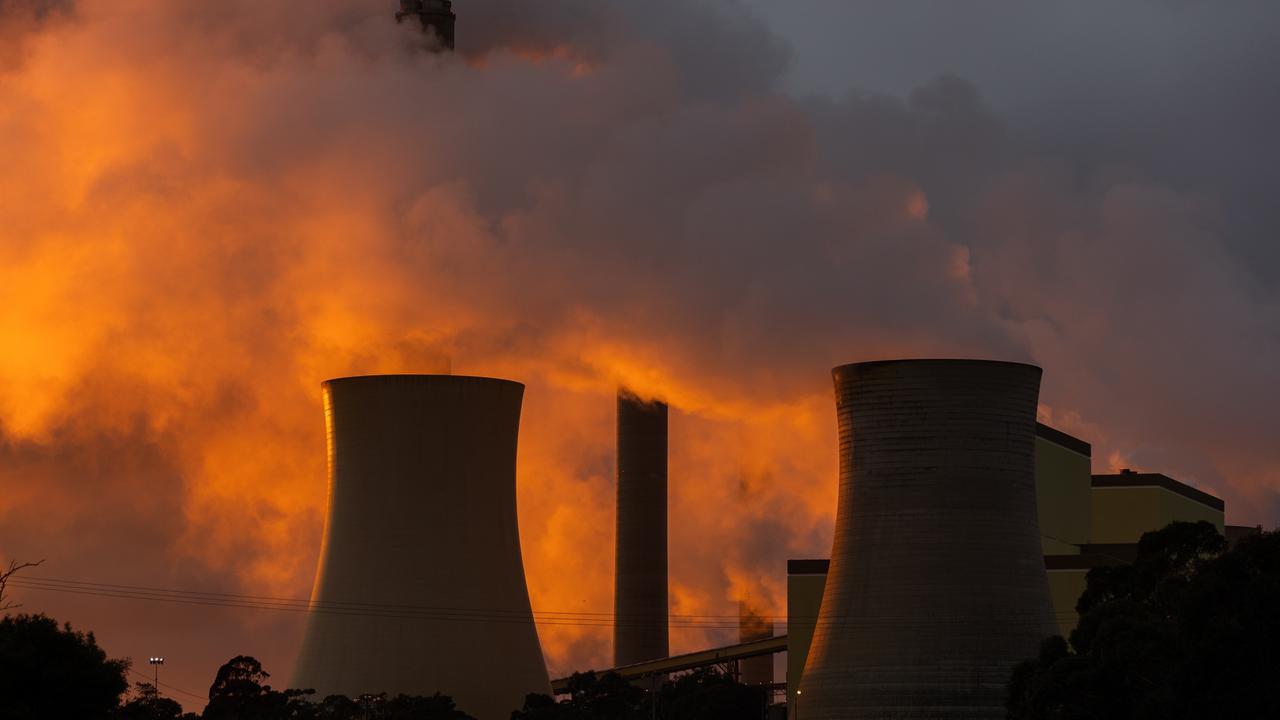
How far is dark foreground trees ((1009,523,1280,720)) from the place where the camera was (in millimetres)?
26547

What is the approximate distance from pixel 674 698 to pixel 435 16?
65.4ft

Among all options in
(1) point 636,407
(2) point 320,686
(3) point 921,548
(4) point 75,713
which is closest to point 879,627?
(3) point 921,548

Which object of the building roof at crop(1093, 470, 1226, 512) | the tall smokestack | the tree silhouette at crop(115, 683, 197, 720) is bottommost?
the tree silhouette at crop(115, 683, 197, 720)

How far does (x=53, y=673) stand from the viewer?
90.0ft

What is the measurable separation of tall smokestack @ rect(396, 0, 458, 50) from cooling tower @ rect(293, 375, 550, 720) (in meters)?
20.4

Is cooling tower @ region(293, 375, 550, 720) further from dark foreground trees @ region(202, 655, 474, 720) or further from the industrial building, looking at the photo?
the industrial building

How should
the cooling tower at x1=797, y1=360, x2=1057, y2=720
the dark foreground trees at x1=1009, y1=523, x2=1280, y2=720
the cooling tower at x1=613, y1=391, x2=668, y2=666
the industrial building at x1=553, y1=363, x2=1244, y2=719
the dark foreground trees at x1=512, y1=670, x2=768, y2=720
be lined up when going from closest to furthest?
the dark foreground trees at x1=1009, y1=523, x2=1280, y2=720 < the cooling tower at x1=797, y1=360, x2=1057, y2=720 < the industrial building at x1=553, y1=363, x2=1244, y2=719 < the dark foreground trees at x1=512, y1=670, x2=768, y2=720 < the cooling tower at x1=613, y1=391, x2=668, y2=666

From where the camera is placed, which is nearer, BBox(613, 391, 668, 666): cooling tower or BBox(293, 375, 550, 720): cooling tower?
BBox(293, 375, 550, 720): cooling tower

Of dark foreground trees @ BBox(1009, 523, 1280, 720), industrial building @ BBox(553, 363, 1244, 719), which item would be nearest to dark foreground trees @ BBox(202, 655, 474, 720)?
industrial building @ BBox(553, 363, 1244, 719)

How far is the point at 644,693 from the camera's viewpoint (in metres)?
54.0

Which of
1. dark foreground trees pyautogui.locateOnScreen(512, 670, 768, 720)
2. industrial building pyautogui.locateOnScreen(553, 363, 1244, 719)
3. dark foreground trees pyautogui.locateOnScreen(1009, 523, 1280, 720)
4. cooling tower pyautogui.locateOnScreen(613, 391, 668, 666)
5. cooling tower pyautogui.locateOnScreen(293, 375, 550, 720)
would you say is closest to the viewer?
dark foreground trees pyautogui.locateOnScreen(1009, 523, 1280, 720)

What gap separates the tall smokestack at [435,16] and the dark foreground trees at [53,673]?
3220 centimetres

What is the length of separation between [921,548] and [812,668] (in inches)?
131

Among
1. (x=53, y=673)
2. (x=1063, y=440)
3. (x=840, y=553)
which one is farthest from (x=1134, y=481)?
(x=53, y=673)
